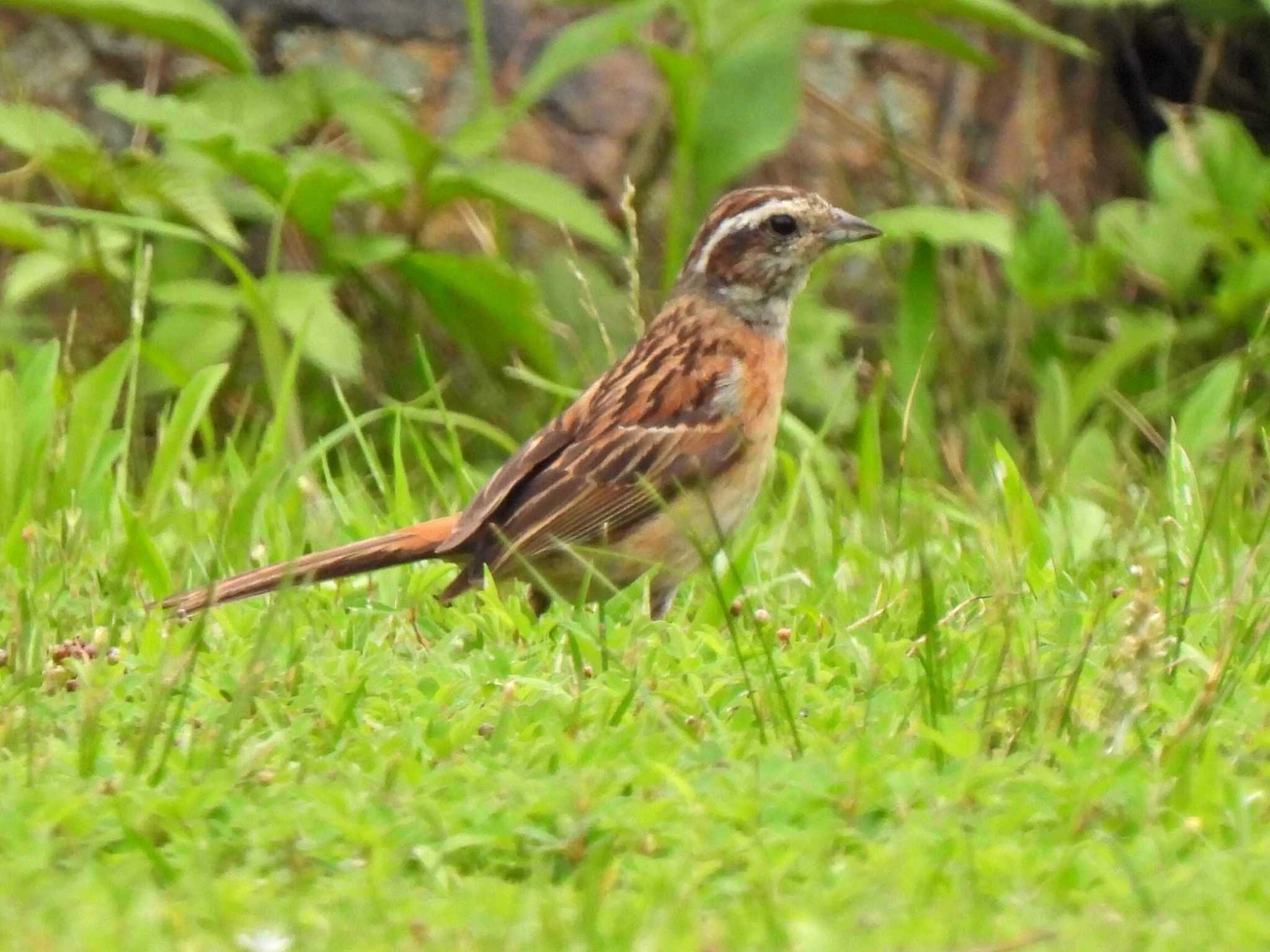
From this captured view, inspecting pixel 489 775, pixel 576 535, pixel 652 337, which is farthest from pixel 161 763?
pixel 652 337

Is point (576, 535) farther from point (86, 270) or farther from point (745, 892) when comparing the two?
point (86, 270)

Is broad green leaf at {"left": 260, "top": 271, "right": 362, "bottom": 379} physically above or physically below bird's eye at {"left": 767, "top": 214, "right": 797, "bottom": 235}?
below

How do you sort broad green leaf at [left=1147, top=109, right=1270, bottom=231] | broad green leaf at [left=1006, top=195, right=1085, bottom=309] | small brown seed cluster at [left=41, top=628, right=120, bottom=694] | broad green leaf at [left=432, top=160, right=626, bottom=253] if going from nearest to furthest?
small brown seed cluster at [left=41, top=628, right=120, bottom=694], broad green leaf at [left=432, top=160, right=626, bottom=253], broad green leaf at [left=1006, top=195, right=1085, bottom=309], broad green leaf at [left=1147, top=109, right=1270, bottom=231]

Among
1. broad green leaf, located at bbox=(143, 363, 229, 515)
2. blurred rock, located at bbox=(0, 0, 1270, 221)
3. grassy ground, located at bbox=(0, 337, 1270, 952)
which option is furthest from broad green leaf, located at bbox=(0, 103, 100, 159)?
grassy ground, located at bbox=(0, 337, 1270, 952)

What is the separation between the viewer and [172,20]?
26.7ft

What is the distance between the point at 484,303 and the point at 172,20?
1.51 meters

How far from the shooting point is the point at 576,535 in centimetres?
595

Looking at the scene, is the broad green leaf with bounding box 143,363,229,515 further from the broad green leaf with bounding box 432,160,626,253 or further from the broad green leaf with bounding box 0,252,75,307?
the broad green leaf with bounding box 432,160,626,253

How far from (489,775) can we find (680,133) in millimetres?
4791

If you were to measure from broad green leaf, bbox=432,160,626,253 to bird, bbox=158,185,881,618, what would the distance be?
1269 mm

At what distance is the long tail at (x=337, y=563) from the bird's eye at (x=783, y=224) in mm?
1455

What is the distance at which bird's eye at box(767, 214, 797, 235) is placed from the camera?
22.0ft

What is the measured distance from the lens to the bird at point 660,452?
5.62 meters

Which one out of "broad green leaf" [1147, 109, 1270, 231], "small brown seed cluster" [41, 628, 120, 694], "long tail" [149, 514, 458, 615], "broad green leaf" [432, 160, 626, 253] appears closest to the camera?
"small brown seed cluster" [41, 628, 120, 694]
